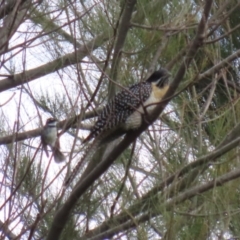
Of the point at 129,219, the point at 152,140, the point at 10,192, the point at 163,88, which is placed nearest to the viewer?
the point at 10,192

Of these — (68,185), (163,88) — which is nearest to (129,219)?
(68,185)

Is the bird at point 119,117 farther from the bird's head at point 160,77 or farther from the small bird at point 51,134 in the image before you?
the small bird at point 51,134

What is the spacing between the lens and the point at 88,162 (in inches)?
120

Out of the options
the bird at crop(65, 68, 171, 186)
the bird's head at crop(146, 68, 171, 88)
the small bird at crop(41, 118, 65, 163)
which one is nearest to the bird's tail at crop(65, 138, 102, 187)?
the bird at crop(65, 68, 171, 186)

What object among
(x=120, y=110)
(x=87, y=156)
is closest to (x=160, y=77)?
(x=120, y=110)

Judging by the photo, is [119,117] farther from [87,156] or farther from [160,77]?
[87,156]

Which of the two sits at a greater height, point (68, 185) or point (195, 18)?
point (195, 18)

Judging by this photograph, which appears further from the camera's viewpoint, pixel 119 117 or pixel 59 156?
pixel 119 117

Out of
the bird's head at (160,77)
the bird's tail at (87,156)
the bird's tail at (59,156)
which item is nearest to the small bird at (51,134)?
the bird's tail at (59,156)

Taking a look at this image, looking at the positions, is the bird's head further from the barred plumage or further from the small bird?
the small bird

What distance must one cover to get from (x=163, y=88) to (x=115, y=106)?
0.45 metres

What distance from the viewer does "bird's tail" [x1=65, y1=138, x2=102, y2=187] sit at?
2.75 metres

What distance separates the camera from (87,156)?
118 inches

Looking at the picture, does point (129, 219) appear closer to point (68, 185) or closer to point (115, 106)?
point (68, 185)
